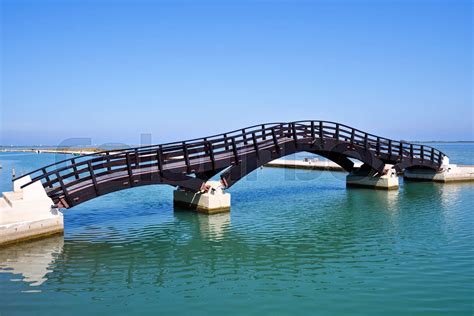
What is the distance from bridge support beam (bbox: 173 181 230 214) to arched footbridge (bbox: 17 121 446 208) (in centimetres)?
43

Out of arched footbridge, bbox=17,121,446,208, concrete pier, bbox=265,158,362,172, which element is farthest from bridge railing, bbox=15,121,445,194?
concrete pier, bbox=265,158,362,172

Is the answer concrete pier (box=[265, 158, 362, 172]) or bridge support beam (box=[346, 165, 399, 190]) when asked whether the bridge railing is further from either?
concrete pier (box=[265, 158, 362, 172])

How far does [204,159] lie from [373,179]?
580 inches

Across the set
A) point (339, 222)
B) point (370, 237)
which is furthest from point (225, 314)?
point (339, 222)

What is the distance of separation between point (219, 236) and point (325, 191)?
15728 millimetres

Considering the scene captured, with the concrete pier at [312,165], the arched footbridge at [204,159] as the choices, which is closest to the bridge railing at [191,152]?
the arched footbridge at [204,159]

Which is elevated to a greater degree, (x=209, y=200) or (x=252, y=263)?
(x=209, y=200)

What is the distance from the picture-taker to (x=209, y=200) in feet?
69.5

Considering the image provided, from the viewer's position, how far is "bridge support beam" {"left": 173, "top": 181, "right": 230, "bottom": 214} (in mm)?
21266

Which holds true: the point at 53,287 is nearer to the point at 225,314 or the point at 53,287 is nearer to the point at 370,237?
the point at 225,314

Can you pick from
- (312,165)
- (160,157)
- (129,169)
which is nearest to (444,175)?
(312,165)

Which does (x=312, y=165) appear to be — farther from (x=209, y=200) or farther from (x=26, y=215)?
(x=26, y=215)

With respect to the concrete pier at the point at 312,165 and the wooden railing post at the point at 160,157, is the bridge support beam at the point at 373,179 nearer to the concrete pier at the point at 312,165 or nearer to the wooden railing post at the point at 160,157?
the concrete pier at the point at 312,165

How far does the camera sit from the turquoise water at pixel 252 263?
9.62 metres
